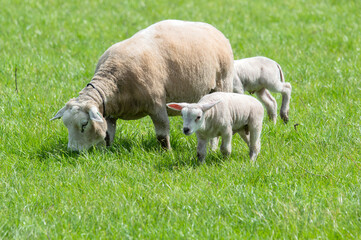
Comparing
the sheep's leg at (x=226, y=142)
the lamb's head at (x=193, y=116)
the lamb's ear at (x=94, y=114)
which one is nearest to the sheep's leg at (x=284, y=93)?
the sheep's leg at (x=226, y=142)

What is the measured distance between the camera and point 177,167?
208 inches

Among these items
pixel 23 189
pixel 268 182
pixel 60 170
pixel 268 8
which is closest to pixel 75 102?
pixel 60 170

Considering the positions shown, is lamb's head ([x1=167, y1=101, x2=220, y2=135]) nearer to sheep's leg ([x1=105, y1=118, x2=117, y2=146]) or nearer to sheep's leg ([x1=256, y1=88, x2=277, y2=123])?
sheep's leg ([x1=105, y1=118, x2=117, y2=146])

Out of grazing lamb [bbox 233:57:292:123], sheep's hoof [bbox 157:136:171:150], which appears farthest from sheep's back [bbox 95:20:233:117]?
grazing lamb [bbox 233:57:292:123]

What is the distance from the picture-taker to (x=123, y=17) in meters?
11.8

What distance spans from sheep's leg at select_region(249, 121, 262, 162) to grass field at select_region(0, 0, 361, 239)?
109 millimetres

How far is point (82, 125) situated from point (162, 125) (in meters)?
0.82

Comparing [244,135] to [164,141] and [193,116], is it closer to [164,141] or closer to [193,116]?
[164,141]

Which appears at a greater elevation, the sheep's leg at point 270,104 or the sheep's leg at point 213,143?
the sheep's leg at point 213,143

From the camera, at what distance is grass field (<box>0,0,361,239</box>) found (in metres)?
4.08

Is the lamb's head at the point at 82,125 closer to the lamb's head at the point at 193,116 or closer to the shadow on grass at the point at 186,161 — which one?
the shadow on grass at the point at 186,161

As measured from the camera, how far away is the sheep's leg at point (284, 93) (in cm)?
694

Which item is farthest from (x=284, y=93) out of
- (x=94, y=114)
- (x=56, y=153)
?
(x=56, y=153)

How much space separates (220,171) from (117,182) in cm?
91
